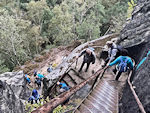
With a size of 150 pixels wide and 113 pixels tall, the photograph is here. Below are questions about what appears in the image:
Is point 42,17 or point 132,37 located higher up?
point 42,17

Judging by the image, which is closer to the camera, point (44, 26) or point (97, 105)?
point (97, 105)

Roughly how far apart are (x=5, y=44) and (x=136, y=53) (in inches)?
1004

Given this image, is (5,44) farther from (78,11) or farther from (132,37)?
(132,37)

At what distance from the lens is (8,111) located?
494 centimetres

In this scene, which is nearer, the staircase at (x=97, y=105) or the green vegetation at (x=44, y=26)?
the staircase at (x=97, y=105)

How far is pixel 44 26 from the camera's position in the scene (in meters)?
37.4

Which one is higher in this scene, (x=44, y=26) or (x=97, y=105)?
(x=44, y=26)

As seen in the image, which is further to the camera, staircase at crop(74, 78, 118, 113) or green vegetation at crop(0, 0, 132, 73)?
green vegetation at crop(0, 0, 132, 73)

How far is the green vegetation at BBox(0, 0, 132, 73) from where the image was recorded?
25.3m

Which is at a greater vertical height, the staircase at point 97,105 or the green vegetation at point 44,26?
the green vegetation at point 44,26

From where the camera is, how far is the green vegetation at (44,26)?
25.3 metres

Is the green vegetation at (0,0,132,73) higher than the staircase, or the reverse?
the green vegetation at (0,0,132,73)

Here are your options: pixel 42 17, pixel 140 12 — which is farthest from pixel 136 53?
pixel 42 17

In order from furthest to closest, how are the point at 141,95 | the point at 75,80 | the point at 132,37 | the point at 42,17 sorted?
the point at 42,17 < the point at 132,37 < the point at 75,80 < the point at 141,95
